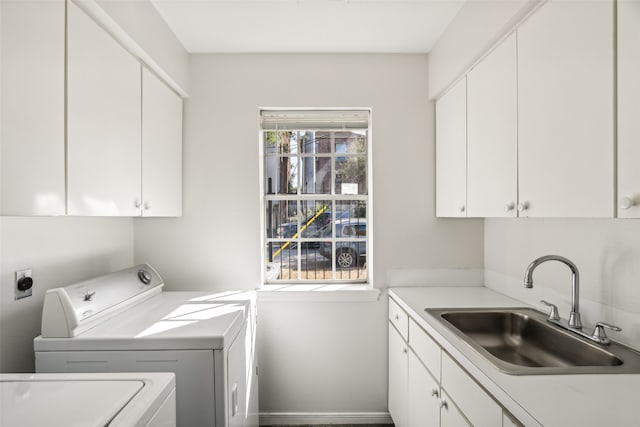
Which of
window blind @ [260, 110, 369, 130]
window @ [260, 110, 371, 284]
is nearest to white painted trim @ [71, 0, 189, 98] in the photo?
window blind @ [260, 110, 369, 130]

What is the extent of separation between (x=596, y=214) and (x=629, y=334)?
0.62 m

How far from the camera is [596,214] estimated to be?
3.41 feet

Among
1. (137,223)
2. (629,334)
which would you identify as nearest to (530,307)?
(629,334)

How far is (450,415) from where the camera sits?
134cm

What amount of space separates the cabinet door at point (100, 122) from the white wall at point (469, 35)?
171 centimetres

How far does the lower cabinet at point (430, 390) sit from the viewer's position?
1116 millimetres

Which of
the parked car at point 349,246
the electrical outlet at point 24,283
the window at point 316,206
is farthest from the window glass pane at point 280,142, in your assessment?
the electrical outlet at point 24,283

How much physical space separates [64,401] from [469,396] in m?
1.25

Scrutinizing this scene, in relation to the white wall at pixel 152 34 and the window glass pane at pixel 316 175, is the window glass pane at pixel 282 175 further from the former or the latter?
the white wall at pixel 152 34

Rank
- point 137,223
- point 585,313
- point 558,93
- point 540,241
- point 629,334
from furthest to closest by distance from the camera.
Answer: point 137,223, point 540,241, point 585,313, point 629,334, point 558,93

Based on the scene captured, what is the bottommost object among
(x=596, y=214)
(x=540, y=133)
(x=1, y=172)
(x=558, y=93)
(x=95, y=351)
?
(x=95, y=351)

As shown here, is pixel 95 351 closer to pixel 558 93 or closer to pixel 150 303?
pixel 150 303

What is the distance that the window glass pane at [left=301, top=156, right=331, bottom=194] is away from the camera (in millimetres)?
2553

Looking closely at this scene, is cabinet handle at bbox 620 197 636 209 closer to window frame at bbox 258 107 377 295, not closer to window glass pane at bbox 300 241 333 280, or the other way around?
window frame at bbox 258 107 377 295
